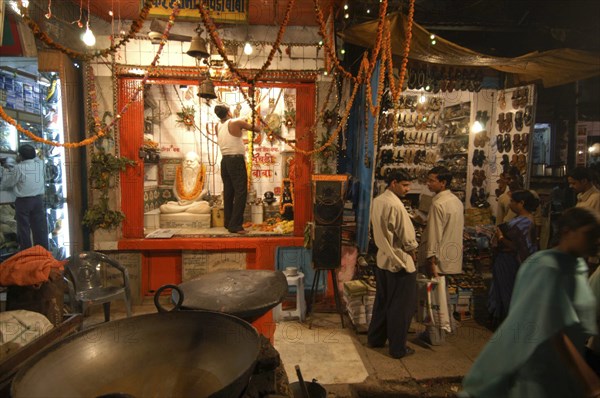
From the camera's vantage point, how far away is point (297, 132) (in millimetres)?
6055

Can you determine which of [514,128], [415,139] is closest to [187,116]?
[415,139]

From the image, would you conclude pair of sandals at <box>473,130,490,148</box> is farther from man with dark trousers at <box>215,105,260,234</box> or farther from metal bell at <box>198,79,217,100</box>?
metal bell at <box>198,79,217,100</box>

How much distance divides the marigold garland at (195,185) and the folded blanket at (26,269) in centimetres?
423

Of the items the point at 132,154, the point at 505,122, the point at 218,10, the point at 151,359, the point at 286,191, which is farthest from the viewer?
the point at 286,191

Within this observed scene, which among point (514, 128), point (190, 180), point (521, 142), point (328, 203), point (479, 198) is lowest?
point (479, 198)

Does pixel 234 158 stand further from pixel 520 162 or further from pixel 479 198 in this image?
pixel 520 162

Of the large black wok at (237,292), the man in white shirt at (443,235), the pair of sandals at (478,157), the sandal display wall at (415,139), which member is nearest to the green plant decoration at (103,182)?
the large black wok at (237,292)

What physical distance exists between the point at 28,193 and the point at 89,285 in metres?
2.81

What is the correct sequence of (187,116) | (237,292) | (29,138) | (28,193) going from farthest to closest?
(187,116)
(29,138)
(28,193)
(237,292)

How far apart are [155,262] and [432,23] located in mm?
7217

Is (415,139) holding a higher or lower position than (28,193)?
higher

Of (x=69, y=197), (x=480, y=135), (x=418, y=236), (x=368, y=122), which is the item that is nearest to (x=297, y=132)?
(x=368, y=122)

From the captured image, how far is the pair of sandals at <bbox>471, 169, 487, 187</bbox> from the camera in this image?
25.4 feet

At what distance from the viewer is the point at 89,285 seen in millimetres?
4746
